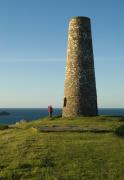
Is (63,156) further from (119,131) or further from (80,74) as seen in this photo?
(80,74)

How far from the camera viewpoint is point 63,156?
18359 mm

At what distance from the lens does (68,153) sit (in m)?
18.8

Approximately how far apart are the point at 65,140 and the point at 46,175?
5.59 m

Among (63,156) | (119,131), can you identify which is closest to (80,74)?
(119,131)

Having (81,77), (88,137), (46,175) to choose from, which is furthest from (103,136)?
(81,77)

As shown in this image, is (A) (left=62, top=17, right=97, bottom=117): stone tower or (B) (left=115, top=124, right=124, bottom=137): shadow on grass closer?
(B) (left=115, top=124, right=124, bottom=137): shadow on grass

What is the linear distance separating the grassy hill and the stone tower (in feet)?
39.4

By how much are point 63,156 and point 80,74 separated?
1802cm

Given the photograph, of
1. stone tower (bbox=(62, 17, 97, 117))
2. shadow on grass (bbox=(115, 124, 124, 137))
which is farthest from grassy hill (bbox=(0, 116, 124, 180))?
stone tower (bbox=(62, 17, 97, 117))

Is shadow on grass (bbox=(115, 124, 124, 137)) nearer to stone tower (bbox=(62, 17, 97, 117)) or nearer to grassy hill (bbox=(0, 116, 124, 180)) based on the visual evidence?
grassy hill (bbox=(0, 116, 124, 180))

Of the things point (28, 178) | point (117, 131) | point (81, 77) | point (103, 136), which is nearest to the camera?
point (28, 178)

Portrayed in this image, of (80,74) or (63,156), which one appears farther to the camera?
(80,74)

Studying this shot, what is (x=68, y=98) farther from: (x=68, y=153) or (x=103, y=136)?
(x=68, y=153)

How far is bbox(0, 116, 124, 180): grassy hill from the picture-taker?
1630 cm
